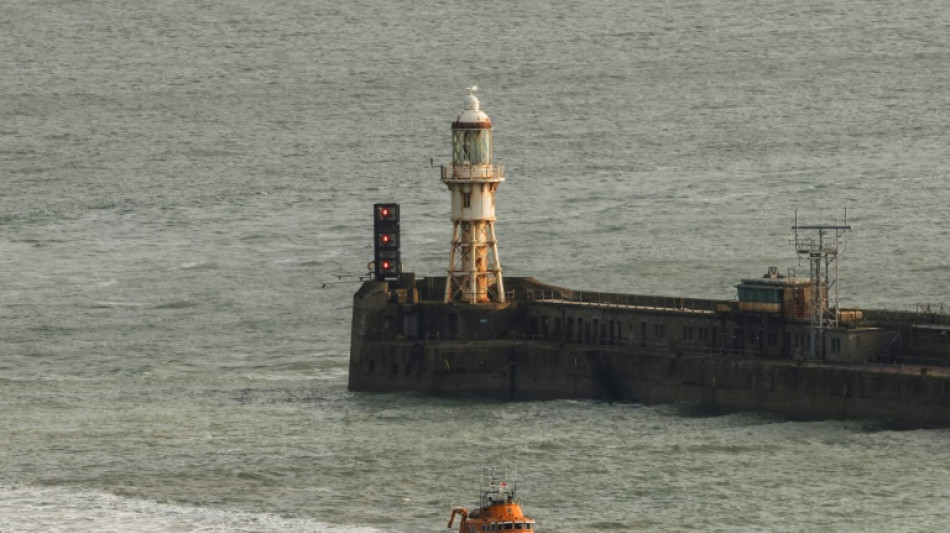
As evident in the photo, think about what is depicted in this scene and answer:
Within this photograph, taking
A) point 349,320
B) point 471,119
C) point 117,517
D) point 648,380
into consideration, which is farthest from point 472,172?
point 117,517

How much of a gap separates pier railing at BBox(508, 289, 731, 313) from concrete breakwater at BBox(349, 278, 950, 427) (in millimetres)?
172

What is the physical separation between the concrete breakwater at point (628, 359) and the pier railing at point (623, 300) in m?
0.17

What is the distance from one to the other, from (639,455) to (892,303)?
3665cm

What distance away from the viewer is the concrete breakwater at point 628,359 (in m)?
113

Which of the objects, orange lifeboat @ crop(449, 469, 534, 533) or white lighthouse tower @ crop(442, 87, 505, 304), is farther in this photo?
white lighthouse tower @ crop(442, 87, 505, 304)

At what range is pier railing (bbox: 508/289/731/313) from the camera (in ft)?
408

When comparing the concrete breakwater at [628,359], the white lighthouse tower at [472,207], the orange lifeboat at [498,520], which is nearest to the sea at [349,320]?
the concrete breakwater at [628,359]

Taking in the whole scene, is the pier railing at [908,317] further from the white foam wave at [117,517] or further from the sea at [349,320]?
the white foam wave at [117,517]

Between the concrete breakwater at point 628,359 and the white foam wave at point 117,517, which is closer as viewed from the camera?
the white foam wave at point 117,517

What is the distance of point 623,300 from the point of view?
128 m

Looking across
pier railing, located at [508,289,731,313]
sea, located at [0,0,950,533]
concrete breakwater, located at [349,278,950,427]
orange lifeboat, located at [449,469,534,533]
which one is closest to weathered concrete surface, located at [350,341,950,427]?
concrete breakwater, located at [349,278,950,427]

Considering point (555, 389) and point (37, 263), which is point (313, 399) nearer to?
point (555, 389)

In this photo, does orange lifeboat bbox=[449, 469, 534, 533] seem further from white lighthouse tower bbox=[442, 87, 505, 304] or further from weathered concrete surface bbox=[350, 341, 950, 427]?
white lighthouse tower bbox=[442, 87, 505, 304]

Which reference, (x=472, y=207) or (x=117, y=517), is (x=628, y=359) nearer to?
(x=472, y=207)
